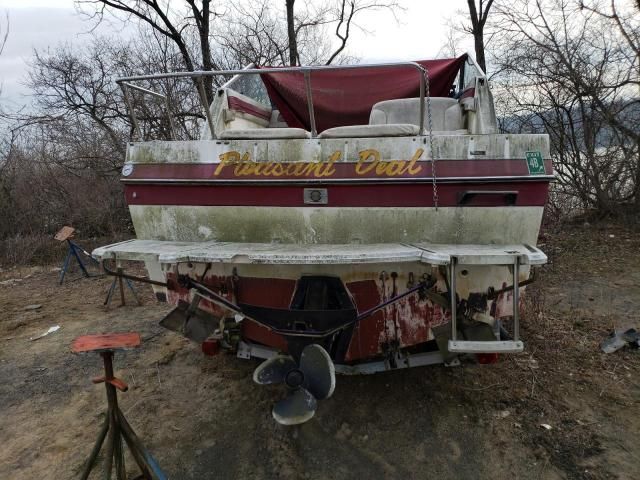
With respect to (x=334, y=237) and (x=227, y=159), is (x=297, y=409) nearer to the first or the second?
(x=334, y=237)

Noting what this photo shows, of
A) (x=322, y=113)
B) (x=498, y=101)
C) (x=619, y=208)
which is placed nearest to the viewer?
(x=322, y=113)

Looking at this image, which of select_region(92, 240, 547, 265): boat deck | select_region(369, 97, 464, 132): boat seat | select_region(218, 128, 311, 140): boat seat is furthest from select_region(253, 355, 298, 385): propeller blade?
select_region(369, 97, 464, 132): boat seat

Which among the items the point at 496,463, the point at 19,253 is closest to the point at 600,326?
the point at 496,463

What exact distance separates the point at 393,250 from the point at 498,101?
871 centimetres

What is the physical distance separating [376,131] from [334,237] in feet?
2.32

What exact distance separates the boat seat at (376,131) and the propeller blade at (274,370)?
1.42 metres

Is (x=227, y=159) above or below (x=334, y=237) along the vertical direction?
above

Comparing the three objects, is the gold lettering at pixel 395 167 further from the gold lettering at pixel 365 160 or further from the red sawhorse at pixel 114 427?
the red sawhorse at pixel 114 427

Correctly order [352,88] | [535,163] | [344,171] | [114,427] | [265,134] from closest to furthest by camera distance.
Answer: [114,427] → [535,163] → [344,171] → [265,134] → [352,88]

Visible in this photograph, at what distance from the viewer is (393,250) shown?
2.44 metres

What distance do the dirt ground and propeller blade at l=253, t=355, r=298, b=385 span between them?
44cm

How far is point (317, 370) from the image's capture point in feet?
8.18


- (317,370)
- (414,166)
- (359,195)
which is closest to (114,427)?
(317,370)

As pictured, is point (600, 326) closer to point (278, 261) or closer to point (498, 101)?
point (278, 261)
